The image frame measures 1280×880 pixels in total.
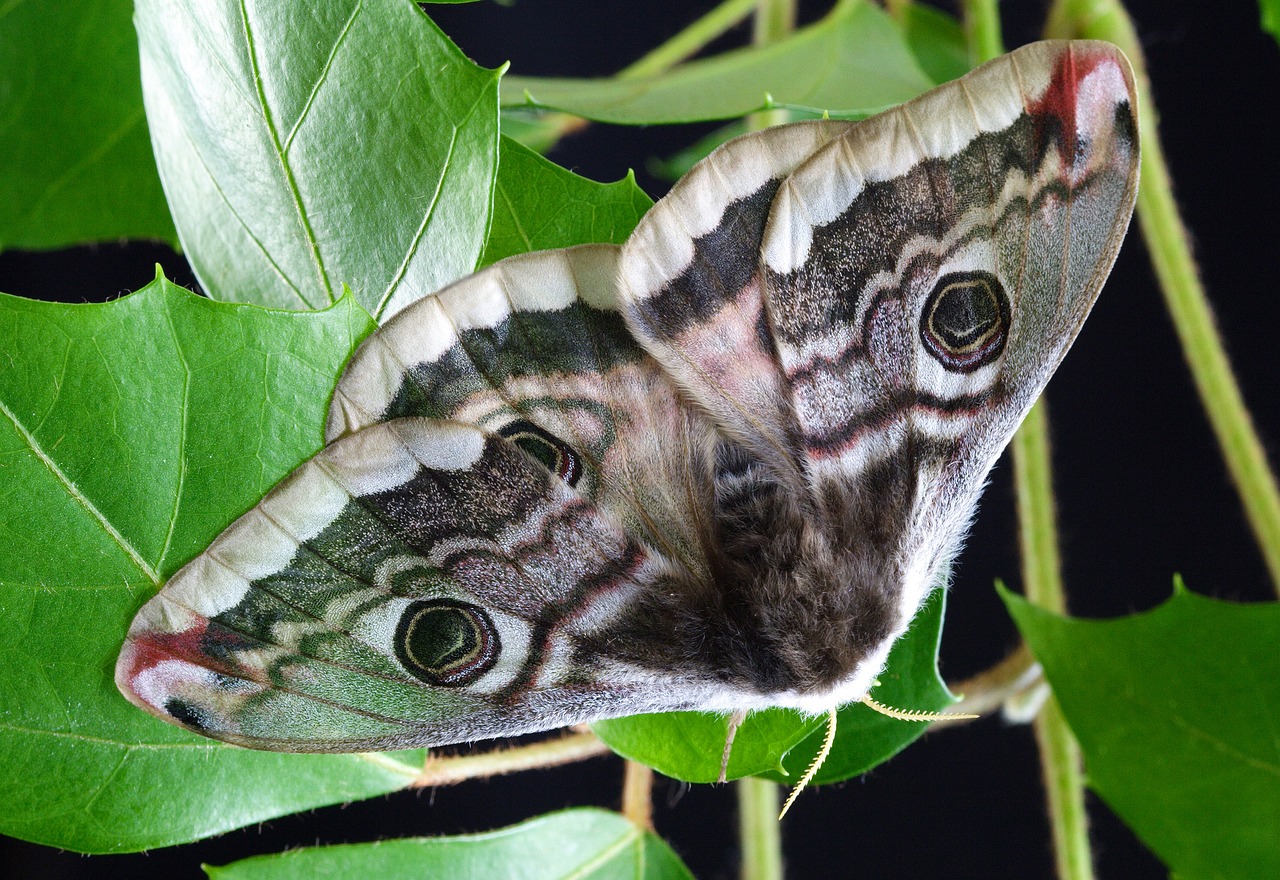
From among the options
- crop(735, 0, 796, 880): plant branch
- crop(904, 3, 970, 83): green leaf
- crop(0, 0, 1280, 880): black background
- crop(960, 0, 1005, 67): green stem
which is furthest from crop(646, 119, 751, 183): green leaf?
crop(735, 0, 796, 880): plant branch

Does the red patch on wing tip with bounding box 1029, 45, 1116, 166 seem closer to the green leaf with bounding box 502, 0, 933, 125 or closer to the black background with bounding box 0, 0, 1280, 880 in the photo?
the green leaf with bounding box 502, 0, 933, 125

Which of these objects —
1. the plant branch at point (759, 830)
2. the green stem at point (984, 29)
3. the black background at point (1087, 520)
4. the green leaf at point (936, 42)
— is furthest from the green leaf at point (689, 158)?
the plant branch at point (759, 830)

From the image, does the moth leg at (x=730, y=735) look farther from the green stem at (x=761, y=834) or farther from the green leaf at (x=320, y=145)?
the green leaf at (x=320, y=145)

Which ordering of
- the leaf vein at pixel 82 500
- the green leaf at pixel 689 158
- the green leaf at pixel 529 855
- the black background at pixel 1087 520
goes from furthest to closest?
the black background at pixel 1087 520, the green leaf at pixel 689 158, the green leaf at pixel 529 855, the leaf vein at pixel 82 500

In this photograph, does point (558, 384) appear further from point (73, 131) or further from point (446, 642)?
point (73, 131)

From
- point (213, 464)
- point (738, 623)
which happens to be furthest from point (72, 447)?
point (738, 623)

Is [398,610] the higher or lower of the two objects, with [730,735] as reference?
higher

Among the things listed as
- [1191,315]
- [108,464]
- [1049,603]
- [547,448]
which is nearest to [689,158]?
[1191,315]
